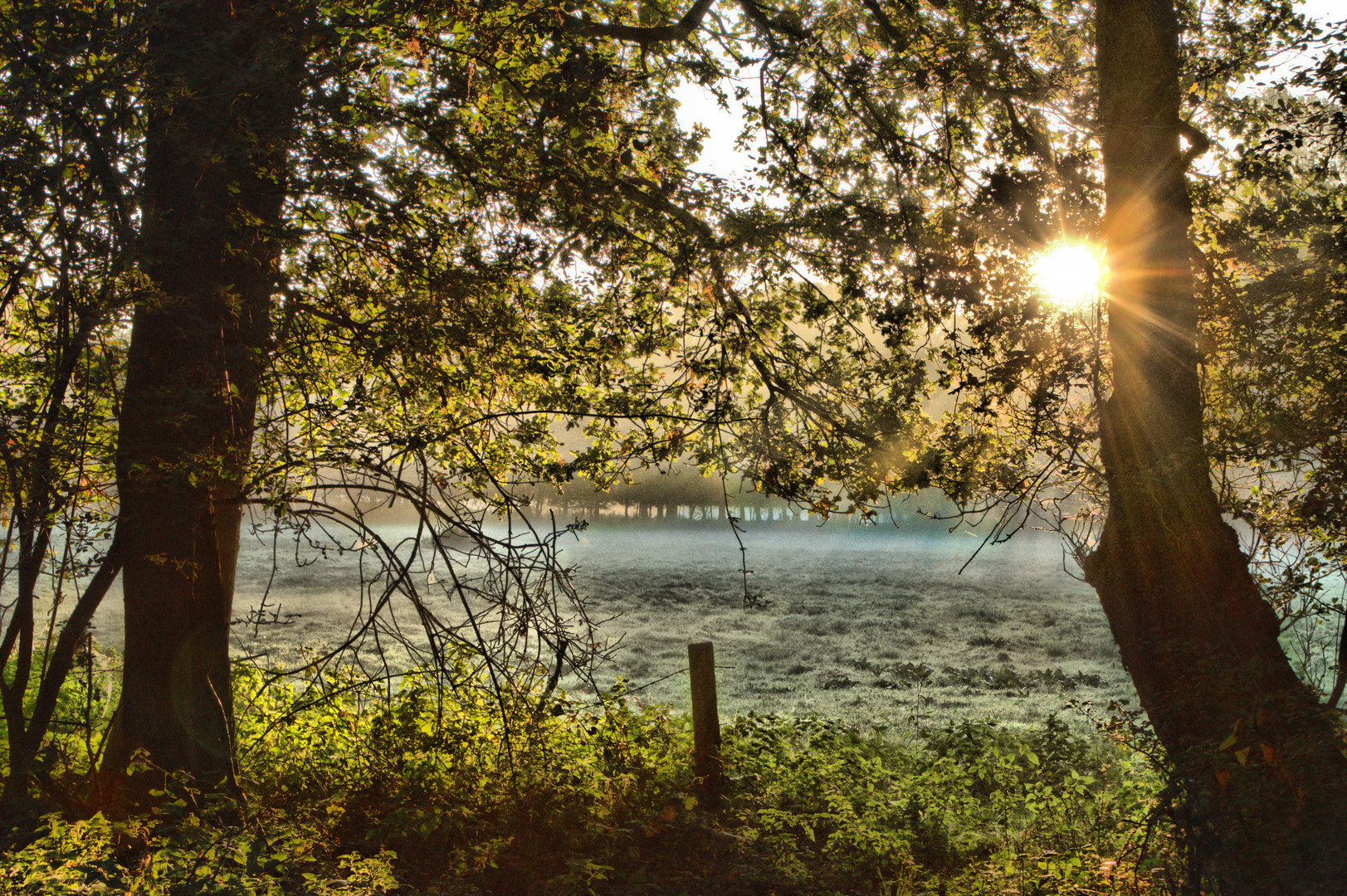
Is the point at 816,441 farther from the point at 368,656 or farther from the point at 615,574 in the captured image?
the point at 615,574

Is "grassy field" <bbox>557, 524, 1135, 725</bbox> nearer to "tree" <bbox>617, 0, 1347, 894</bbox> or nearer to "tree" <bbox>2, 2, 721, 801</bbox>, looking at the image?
"tree" <bbox>2, 2, 721, 801</bbox>

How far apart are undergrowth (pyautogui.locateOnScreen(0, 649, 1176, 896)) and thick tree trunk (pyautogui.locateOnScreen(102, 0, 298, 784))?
0.42 metres

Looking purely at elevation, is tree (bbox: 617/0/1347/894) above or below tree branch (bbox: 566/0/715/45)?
below

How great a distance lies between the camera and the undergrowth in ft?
13.2

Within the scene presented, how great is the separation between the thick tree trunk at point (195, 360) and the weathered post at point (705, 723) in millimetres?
3492

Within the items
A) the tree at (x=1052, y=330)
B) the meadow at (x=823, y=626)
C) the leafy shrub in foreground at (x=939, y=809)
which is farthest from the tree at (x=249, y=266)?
the leafy shrub in foreground at (x=939, y=809)

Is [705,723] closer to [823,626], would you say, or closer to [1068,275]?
[1068,275]

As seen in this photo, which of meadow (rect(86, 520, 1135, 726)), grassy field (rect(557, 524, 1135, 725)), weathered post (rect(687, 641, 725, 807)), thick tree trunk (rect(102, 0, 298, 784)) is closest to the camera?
thick tree trunk (rect(102, 0, 298, 784))

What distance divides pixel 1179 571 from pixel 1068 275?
2242mm

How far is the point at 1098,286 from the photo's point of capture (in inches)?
217

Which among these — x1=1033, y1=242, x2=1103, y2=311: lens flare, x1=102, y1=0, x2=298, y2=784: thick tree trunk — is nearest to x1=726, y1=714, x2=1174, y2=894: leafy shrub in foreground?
x1=1033, y1=242, x2=1103, y2=311: lens flare

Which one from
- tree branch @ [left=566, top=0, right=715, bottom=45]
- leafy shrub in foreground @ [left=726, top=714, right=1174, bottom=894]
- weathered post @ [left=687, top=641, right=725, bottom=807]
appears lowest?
leafy shrub in foreground @ [left=726, top=714, right=1174, bottom=894]

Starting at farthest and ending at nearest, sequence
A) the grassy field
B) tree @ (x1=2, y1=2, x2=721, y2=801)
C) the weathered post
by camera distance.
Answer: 1. the grassy field
2. the weathered post
3. tree @ (x1=2, y1=2, x2=721, y2=801)

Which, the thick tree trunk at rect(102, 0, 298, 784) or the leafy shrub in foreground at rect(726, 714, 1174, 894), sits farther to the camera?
the leafy shrub in foreground at rect(726, 714, 1174, 894)
